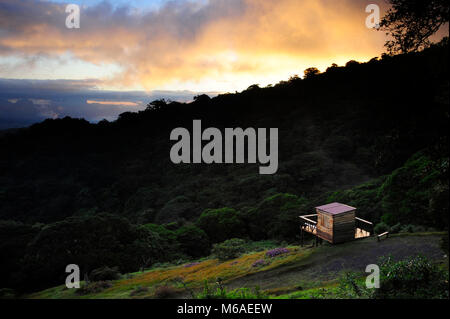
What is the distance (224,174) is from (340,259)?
146ft

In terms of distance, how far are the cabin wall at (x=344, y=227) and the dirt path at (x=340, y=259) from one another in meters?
0.48

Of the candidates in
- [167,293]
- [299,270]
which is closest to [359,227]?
[299,270]

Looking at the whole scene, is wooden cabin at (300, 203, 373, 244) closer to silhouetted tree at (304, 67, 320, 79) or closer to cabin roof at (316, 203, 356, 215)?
cabin roof at (316, 203, 356, 215)

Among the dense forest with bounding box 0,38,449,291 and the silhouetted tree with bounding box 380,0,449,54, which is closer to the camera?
the silhouetted tree with bounding box 380,0,449,54

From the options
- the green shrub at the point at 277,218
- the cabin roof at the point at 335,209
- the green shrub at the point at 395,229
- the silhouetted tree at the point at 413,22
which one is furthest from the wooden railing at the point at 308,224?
the silhouetted tree at the point at 413,22

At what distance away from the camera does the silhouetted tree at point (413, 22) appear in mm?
8711


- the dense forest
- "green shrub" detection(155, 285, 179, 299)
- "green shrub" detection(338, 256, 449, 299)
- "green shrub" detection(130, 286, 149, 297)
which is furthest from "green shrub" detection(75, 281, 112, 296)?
"green shrub" detection(338, 256, 449, 299)

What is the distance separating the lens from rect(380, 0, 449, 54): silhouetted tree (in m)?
8.71

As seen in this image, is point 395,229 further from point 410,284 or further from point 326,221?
point 410,284

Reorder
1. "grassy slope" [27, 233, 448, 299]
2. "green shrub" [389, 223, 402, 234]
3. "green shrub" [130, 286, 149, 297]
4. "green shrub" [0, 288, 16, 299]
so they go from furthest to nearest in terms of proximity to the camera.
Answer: "green shrub" [0, 288, 16, 299], "green shrub" [389, 223, 402, 234], "green shrub" [130, 286, 149, 297], "grassy slope" [27, 233, 448, 299]

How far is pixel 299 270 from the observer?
15328mm

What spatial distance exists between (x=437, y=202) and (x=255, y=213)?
1035 inches

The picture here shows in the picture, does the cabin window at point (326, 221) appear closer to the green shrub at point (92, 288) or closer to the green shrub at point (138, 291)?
the green shrub at point (138, 291)
